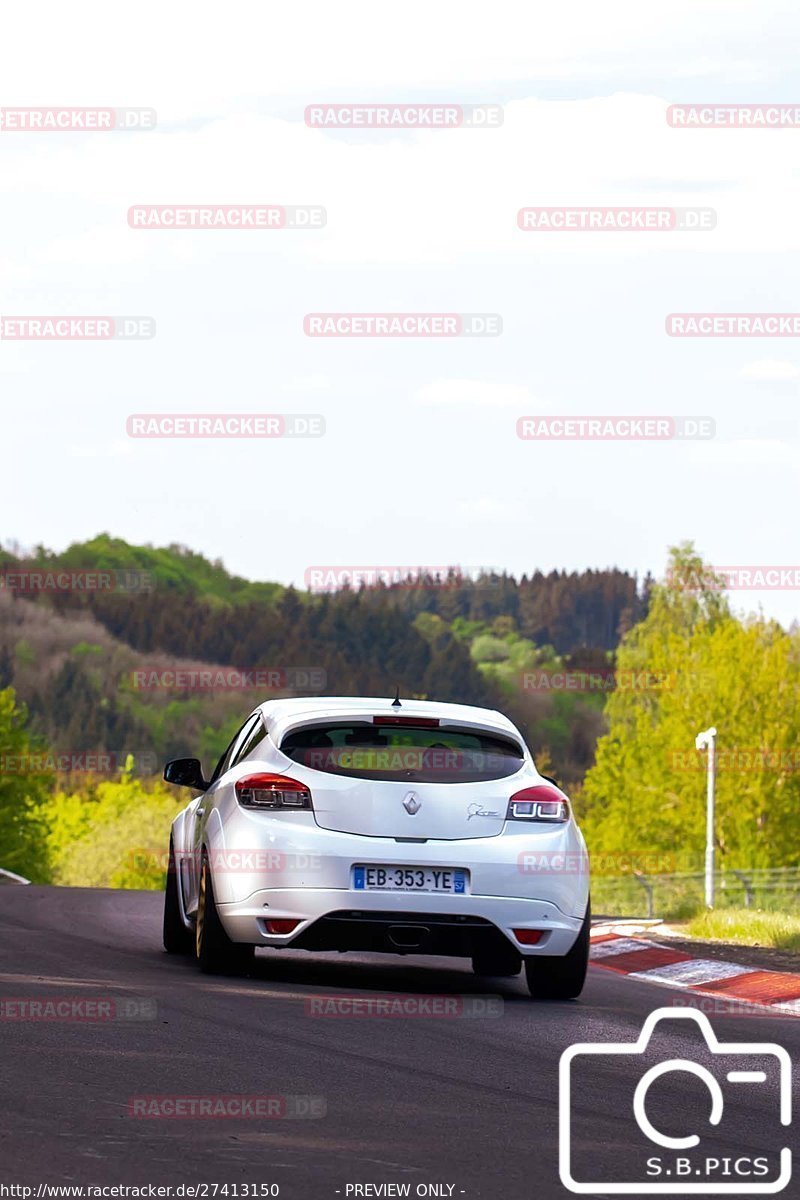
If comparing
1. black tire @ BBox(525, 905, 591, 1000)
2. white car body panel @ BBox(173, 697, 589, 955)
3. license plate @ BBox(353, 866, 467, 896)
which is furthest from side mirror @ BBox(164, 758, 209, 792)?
black tire @ BBox(525, 905, 591, 1000)

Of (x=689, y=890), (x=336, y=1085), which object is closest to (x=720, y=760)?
(x=689, y=890)

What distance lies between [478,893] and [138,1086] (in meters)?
3.89

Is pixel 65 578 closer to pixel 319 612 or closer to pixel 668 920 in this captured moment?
pixel 319 612

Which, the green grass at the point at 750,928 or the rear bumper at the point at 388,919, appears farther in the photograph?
the green grass at the point at 750,928

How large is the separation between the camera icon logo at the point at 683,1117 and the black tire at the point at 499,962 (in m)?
1.09

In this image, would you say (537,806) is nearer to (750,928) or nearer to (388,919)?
(388,919)

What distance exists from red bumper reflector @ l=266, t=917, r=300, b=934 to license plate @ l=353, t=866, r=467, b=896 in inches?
15.8

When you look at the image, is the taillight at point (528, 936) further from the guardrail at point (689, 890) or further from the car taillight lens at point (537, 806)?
the guardrail at point (689, 890)

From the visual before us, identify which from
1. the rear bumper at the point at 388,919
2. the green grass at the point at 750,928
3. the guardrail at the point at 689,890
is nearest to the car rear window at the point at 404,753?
the rear bumper at the point at 388,919

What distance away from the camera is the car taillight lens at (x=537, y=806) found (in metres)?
11.5

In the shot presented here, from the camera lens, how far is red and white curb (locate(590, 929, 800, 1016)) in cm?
1304

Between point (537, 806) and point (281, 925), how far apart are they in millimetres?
1569

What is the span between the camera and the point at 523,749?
39.0ft

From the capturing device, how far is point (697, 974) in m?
14.4
